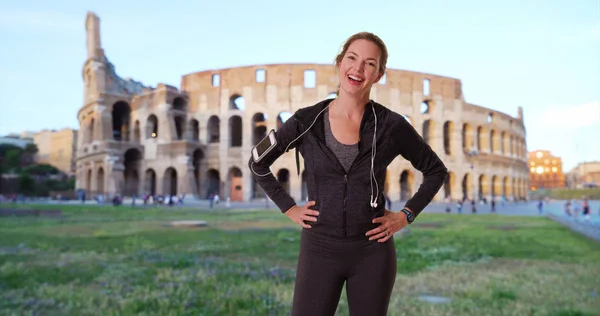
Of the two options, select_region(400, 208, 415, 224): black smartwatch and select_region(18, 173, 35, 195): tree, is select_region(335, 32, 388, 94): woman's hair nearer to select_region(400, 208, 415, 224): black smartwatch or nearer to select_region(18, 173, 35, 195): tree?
select_region(400, 208, 415, 224): black smartwatch

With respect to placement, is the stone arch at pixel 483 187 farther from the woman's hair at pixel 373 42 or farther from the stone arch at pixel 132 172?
the woman's hair at pixel 373 42

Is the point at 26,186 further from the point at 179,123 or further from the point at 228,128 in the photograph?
the point at 228,128

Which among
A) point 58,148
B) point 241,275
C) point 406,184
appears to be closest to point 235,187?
point 406,184

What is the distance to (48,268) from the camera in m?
5.96

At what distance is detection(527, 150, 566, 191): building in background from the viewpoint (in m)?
94.7

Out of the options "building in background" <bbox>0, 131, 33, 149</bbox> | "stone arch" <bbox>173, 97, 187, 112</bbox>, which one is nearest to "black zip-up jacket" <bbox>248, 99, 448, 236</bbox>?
"stone arch" <bbox>173, 97, 187, 112</bbox>

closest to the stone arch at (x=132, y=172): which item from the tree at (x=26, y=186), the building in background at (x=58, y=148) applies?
the tree at (x=26, y=186)

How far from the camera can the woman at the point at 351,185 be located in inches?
75.8

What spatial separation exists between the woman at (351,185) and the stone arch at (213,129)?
36905 mm

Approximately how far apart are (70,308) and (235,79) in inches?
1341

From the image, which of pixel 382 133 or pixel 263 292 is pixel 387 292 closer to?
pixel 382 133

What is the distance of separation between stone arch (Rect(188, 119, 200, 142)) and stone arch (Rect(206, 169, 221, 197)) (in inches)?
134

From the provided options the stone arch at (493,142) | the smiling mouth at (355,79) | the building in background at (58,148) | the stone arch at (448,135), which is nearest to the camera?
the smiling mouth at (355,79)

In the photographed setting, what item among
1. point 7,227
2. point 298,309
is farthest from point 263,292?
point 7,227
